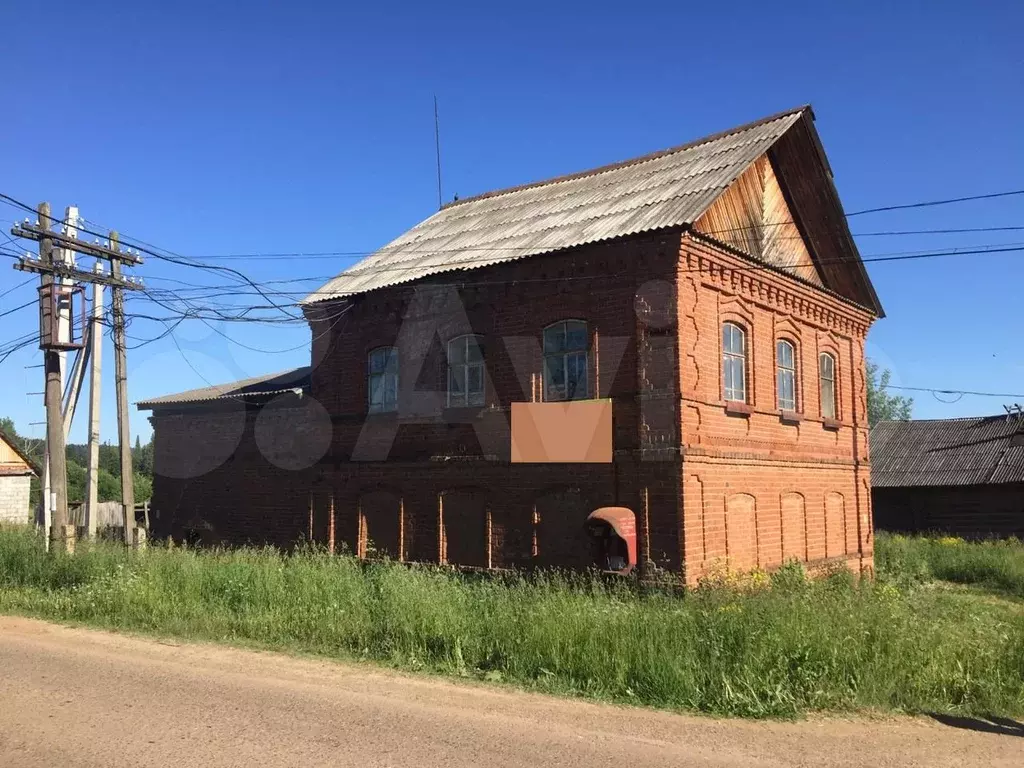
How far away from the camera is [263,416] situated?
58.6ft

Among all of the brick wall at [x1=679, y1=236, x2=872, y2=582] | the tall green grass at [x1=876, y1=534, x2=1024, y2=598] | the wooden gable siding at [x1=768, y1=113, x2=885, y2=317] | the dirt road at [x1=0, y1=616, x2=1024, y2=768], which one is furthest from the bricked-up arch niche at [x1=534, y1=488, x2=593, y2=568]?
the tall green grass at [x1=876, y1=534, x2=1024, y2=598]

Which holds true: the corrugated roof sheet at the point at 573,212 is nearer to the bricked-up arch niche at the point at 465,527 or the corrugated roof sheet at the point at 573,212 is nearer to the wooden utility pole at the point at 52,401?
the bricked-up arch niche at the point at 465,527

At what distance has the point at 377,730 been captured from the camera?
19.8 ft

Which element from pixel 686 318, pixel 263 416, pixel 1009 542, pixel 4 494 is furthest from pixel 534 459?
pixel 4 494

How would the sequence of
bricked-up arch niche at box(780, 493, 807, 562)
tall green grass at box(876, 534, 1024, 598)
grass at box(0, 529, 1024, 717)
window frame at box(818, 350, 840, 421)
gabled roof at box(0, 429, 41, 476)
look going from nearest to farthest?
grass at box(0, 529, 1024, 717)
bricked-up arch niche at box(780, 493, 807, 562)
window frame at box(818, 350, 840, 421)
tall green grass at box(876, 534, 1024, 598)
gabled roof at box(0, 429, 41, 476)

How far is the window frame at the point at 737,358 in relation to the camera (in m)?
12.7

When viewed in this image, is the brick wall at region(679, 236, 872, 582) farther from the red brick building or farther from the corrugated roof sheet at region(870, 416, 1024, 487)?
the corrugated roof sheet at region(870, 416, 1024, 487)

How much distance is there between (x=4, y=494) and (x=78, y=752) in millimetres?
35627

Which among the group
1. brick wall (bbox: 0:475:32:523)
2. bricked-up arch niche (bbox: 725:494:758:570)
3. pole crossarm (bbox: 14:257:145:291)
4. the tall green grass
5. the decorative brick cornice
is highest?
pole crossarm (bbox: 14:257:145:291)

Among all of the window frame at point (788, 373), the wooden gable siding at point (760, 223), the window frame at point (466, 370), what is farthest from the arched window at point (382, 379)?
the window frame at point (788, 373)

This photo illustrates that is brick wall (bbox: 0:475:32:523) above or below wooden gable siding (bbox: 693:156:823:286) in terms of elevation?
below

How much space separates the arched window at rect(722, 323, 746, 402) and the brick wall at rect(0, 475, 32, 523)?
33535 millimetres

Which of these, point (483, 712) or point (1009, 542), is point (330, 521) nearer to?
point (483, 712)

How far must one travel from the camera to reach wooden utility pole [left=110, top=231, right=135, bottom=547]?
16.1 m
